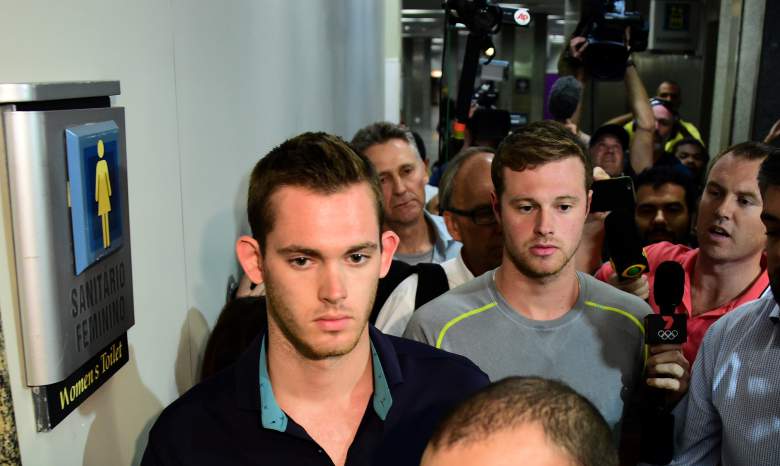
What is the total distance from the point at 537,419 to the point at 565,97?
359cm

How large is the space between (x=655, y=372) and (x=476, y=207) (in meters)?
0.88

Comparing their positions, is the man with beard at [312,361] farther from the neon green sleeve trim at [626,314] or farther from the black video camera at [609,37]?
the black video camera at [609,37]

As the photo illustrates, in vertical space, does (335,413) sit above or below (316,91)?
below

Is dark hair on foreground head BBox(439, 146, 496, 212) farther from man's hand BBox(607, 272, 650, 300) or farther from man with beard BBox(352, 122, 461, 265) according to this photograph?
man's hand BBox(607, 272, 650, 300)

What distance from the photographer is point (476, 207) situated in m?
2.62

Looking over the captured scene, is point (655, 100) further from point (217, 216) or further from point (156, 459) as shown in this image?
point (156, 459)

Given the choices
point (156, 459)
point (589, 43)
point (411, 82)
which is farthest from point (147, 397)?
point (411, 82)

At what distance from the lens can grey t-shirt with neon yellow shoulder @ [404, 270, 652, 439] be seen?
6.48 ft

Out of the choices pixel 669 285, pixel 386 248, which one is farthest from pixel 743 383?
pixel 386 248

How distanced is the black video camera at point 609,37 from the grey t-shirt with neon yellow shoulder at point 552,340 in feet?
8.60

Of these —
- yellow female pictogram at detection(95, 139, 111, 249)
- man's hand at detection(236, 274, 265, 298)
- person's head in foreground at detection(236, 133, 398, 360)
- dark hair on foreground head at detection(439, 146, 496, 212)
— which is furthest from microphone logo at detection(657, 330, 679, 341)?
yellow female pictogram at detection(95, 139, 111, 249)

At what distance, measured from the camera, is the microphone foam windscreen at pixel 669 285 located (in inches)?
79.1

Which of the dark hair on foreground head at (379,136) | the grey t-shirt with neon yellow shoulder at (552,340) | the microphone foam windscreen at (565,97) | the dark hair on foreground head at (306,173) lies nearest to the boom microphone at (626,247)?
the grey t-shirt with neon yellow shoulder at (552,340)

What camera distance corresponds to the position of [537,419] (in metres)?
1.12
